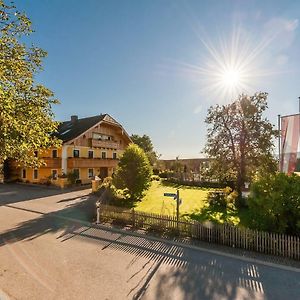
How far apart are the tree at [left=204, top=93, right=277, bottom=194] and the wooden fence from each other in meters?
11.1

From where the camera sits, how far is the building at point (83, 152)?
103ft

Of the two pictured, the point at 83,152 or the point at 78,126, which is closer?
the point at 83,152

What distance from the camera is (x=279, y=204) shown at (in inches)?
423

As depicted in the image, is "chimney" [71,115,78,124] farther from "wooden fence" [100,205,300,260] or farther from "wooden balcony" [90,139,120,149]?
"wooden fence" [100,205,300,260]

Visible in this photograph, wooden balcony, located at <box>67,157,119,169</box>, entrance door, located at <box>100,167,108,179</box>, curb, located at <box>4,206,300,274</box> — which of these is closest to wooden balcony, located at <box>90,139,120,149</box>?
wooden balcony, located at <box>67,157,119,169</box>

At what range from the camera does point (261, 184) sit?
11680 millimetres

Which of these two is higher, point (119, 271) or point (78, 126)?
point (78, 126)

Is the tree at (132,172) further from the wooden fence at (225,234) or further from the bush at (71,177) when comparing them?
the bush at (71,177)

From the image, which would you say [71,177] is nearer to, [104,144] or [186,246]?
[104,144]

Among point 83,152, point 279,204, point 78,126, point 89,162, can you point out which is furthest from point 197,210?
point 78,126

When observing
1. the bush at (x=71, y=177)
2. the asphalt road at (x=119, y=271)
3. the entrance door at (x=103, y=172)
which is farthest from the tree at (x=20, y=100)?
the entrance door at (x=103, y=172)

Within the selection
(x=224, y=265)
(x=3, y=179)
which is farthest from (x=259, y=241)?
(x=3, y=179)

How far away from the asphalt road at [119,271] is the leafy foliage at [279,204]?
98.3 inches

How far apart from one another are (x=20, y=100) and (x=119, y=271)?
312 inches
